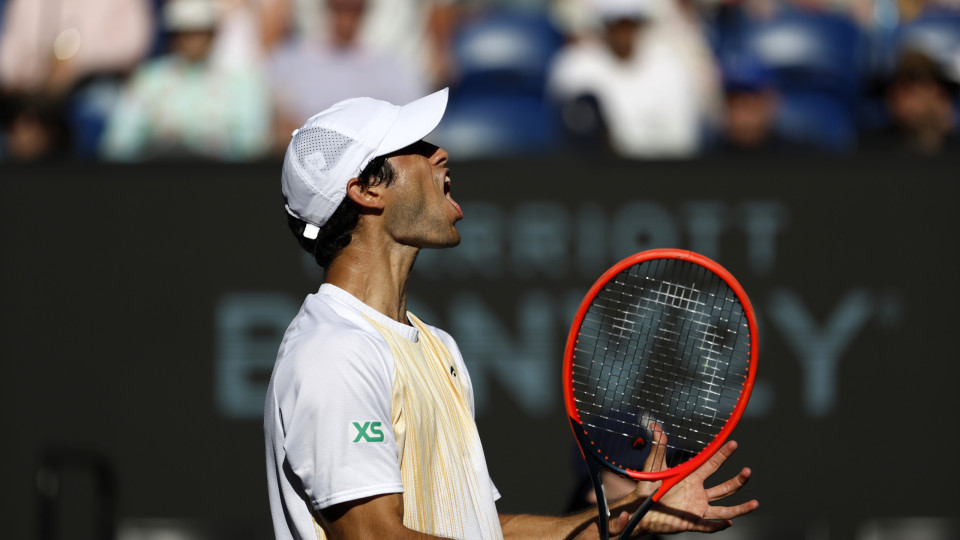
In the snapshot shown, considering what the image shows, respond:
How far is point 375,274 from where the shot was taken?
8.67 feet

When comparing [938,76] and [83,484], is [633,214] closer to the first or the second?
[938,76]

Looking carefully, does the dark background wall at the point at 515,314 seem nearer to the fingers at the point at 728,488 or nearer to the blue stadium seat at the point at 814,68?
the blue stadium seat at the point at 814,68

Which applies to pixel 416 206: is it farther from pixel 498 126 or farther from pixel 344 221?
pixel 498 126

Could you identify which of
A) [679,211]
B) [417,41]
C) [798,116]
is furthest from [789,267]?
[417,41]

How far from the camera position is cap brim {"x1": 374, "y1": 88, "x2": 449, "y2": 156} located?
2.63m

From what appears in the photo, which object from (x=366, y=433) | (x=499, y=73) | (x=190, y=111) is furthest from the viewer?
(x=499, y=73)

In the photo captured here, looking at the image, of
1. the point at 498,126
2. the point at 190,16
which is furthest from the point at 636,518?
the point at 190,16

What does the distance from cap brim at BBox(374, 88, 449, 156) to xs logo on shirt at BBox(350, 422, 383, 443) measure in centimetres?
61

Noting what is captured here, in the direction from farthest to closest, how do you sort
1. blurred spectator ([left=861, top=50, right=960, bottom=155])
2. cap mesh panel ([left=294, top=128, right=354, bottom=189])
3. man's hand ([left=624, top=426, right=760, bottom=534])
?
1. blurred spectator ([left=861, top=50, right=960, bottom=155])
2. man's hand ([left=624, top=426, right=760, bottom=534])
3. cap mesh panel ([left=294, top=128, right=354, bottom=189])

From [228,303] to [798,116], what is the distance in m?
2.91

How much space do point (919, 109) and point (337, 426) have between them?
4.46 metres

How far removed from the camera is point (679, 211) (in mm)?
5508

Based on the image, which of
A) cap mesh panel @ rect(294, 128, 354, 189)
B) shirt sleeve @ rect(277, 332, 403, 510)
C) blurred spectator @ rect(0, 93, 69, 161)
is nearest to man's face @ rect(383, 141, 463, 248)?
cap mesh panel @ rect(294, 128, 354, 189)

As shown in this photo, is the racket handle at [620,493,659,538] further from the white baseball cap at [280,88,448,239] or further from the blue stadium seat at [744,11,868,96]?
the blue stadium seat at [744,11,868,96]
